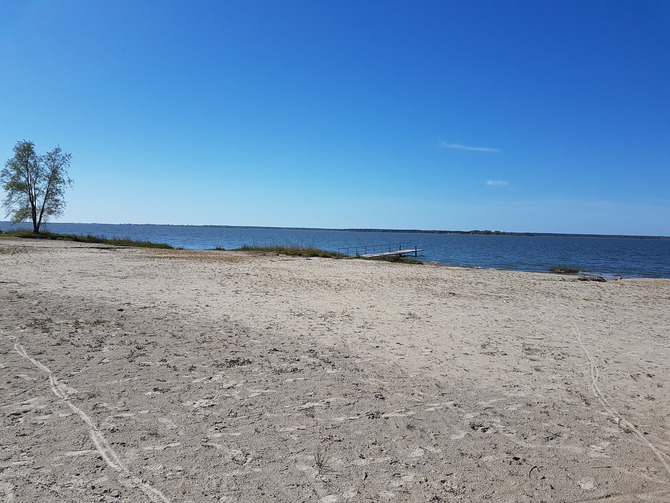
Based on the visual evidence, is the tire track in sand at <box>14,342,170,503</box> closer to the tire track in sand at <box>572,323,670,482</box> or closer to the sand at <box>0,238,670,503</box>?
the sand at <box>0,238,670,503</box>

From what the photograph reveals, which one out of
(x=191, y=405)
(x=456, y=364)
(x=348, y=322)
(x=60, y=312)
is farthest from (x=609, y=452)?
(x=60, y=312)

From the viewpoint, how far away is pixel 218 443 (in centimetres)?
411

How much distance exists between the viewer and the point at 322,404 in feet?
16.9

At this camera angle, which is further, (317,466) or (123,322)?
(123,322)

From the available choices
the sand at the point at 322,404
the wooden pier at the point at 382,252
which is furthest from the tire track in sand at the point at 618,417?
the wooden pier at the point at 382,252

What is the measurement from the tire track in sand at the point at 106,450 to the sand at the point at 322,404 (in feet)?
0.05

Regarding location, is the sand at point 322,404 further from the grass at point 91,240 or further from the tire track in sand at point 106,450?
the grass at point 91,240

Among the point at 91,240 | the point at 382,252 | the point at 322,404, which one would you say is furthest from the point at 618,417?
the point at 382,252

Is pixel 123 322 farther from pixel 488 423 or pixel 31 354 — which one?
pixel 488 423

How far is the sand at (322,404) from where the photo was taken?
356 cm

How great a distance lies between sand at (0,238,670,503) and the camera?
356cm

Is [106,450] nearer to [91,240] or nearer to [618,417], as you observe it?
[618,417]

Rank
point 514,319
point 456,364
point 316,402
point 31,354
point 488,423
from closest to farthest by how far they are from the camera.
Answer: point 488,423, point 316,402, point 31,354, point 456,364, point 514,319

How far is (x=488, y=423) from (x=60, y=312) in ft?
28.7
